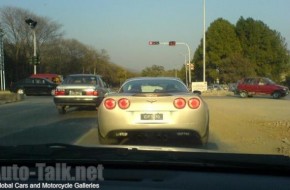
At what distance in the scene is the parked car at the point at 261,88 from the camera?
38.2m

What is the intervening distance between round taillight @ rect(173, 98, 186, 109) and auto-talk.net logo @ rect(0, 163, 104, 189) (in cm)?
594

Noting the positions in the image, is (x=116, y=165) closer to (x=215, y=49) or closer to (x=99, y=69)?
(x=215, y=49)

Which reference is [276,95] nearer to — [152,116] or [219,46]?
[152,116]


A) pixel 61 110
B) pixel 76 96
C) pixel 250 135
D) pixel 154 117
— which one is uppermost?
pixel 76 96

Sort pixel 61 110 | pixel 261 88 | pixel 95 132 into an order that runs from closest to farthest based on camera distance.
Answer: pixel 95 132
pixel 61 110
pixel 261 88

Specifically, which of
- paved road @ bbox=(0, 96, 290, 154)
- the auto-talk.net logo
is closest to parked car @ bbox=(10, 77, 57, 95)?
paved road @ bbox=(0, 96, 290, 154)

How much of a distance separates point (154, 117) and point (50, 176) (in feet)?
20.1

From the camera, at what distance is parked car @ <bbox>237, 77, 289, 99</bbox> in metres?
38.2

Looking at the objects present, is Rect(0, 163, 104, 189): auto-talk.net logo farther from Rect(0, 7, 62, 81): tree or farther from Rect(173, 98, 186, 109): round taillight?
Rect(0, 7, 62, 81): tree

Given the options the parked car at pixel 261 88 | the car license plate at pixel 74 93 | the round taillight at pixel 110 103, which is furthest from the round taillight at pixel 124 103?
the parked car at pixel 261 88

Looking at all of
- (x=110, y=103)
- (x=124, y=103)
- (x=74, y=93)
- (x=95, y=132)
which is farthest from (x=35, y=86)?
(x=124, y=103)

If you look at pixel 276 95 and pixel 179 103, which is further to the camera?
pixel 276 95

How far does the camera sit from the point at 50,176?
309cm

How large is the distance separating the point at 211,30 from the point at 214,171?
288ft
